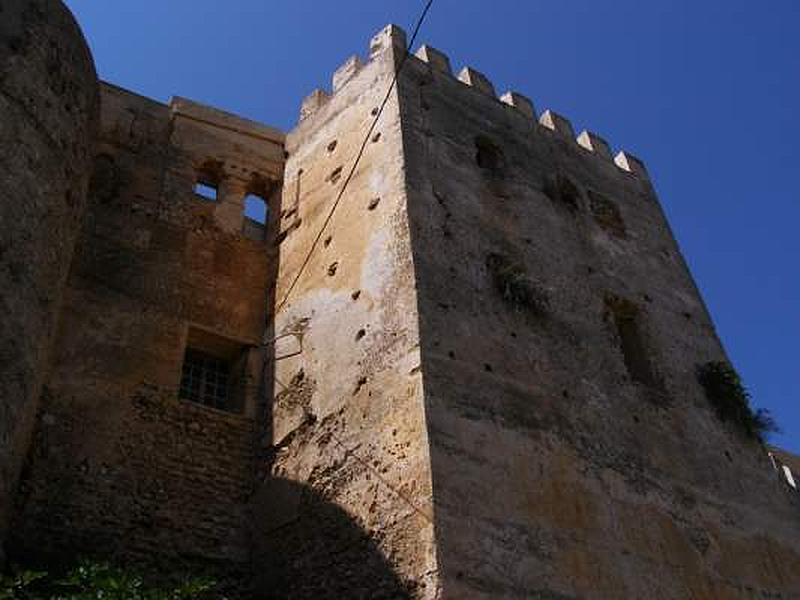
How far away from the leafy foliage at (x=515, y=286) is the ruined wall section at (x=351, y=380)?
3.45 feet

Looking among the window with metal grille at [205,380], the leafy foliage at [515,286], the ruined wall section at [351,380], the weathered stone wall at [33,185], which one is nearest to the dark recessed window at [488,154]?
the ruined wall section at [351,380]

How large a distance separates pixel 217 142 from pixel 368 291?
4080 millimetres

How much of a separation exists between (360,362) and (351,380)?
0.17 m

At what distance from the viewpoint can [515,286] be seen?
8719mm

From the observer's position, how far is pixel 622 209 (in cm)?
1159

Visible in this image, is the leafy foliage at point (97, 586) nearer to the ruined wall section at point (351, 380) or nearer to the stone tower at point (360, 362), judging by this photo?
the stone tower at point (360, 362)

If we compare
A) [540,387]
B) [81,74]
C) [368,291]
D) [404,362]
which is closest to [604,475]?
[540,387]

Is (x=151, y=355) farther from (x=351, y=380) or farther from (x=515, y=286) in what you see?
(x=515, y=286)

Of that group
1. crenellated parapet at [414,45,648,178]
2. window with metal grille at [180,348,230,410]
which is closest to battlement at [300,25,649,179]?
crenellated parapet at [414,45,648,178]

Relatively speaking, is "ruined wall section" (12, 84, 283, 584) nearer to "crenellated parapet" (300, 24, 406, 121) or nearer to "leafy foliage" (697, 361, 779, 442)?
"crenellated parapet" (300, 24, 406, 121)

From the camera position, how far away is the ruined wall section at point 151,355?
7.49m

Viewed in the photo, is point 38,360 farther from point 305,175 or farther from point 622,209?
point 622,209

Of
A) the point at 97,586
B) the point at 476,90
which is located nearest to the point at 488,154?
the point at 476,90

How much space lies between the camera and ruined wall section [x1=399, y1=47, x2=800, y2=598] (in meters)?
6.80
